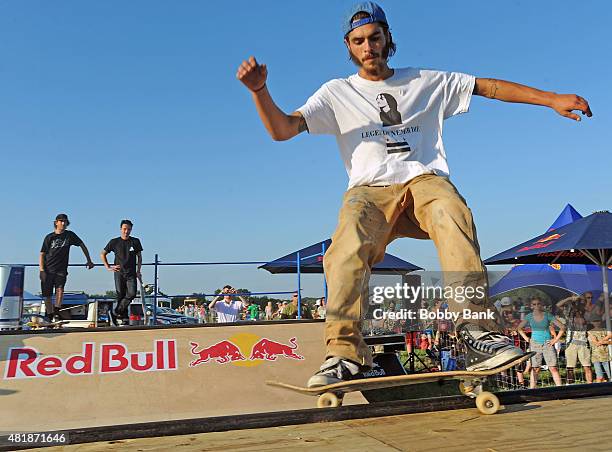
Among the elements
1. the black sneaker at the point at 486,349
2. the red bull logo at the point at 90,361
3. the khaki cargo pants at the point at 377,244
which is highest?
the khaki cargo pants at the point at 377,244

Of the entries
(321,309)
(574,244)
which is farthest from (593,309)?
(321,309)

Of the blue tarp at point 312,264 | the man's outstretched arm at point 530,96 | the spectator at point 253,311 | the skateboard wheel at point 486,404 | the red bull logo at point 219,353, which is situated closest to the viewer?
the skateboard wheel at point 486,404

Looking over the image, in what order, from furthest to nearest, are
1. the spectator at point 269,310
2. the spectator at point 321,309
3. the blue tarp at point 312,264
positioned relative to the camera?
the spectator at point 269,310 → the blue tarp at point 312,264 → the spectator at point 321,309

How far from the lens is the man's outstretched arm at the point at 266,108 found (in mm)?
2443

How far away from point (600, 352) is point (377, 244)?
6436 millimetres

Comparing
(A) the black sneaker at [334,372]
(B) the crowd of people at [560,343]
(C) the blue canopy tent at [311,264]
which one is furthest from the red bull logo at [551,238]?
(A) the black sneaker at [334,372]

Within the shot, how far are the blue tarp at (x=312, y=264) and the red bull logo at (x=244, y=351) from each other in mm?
4438

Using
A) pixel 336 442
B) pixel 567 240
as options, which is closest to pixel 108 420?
pixel 336 442

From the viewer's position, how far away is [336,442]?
1.70 metres

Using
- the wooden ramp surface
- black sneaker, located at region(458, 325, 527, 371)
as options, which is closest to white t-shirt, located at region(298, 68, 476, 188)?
black sneaker, located at region(458, 325, 527, 371)

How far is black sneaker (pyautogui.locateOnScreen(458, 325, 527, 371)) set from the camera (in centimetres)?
225

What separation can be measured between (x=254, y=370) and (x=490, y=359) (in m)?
3.23

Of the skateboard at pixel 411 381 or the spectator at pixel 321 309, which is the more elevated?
the spectator at pixel 321 309

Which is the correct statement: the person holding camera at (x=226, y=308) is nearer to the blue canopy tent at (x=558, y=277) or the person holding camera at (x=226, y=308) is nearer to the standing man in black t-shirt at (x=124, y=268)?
the standing man in black t-shirt at (x=124, y=268)
